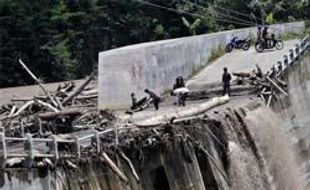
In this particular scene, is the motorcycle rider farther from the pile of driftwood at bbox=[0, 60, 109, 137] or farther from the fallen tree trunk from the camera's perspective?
the pile of driftwood at bbox=[0, 60, 109, 137]

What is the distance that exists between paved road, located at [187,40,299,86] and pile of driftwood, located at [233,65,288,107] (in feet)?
6.70

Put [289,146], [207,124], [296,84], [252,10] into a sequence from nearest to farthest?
[207,124] → [289,146] → [296,84] → [252,10]

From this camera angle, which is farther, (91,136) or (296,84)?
(296,84)

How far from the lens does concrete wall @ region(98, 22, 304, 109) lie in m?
26.7

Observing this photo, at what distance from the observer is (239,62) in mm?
36125

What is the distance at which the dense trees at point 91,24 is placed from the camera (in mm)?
43750

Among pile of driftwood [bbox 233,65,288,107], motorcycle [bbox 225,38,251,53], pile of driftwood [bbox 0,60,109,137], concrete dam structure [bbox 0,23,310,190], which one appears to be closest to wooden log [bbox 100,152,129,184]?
concrete dam structure [bbox 0,23,310,190]

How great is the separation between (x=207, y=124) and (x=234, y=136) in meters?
1.57

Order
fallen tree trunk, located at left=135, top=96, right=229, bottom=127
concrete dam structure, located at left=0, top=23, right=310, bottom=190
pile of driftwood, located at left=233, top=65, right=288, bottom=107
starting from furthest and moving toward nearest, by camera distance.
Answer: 1. pile of driftwood, located at left=233, top=65, right=288, bottom=107
2. fallen tree trunk, located at left=135, top=96, right=229, bottom=127
3. concrete dam structure, located at left=0, top=23, right=310, bottom=190

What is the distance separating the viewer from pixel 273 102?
29.2 metres

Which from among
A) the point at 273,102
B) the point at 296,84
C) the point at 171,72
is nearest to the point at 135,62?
the point at 171,72

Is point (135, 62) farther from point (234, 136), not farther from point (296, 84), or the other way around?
point (296, 84)

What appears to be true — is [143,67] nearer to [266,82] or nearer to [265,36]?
[266,82]

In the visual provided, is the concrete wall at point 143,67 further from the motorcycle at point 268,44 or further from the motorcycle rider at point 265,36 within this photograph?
the motorcycle rider at point 265,36
